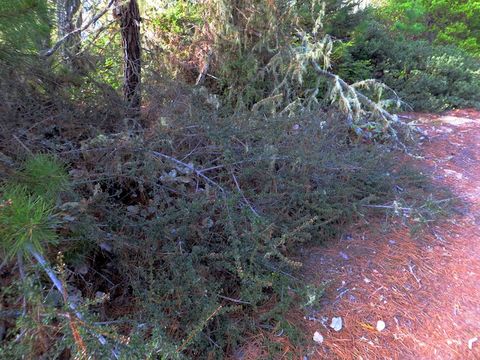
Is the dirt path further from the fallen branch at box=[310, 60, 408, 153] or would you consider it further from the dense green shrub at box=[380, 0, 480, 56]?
the dense green shrub at box=[380, 0, 480, 56]

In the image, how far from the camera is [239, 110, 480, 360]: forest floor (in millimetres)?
2264

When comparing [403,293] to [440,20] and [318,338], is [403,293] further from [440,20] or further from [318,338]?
[440,20]

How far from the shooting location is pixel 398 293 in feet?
8.57

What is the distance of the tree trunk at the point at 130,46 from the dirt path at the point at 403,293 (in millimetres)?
2550

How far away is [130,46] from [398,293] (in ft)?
11.3

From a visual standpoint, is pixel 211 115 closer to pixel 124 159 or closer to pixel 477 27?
pixel 124 159

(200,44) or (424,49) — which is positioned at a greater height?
(200,44)

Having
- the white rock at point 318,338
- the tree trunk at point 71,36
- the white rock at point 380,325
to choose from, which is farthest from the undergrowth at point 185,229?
the tree trunk at point 71,36

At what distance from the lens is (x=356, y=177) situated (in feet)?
11.2

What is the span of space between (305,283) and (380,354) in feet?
1.96

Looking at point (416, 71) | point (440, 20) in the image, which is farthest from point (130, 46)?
point (440, 20)

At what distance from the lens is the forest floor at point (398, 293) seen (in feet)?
7.43

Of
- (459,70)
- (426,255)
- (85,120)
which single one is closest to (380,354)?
(426,255)

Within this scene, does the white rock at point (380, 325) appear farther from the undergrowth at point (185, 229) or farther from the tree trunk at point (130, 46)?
the tree trunk at point (130, 46)
